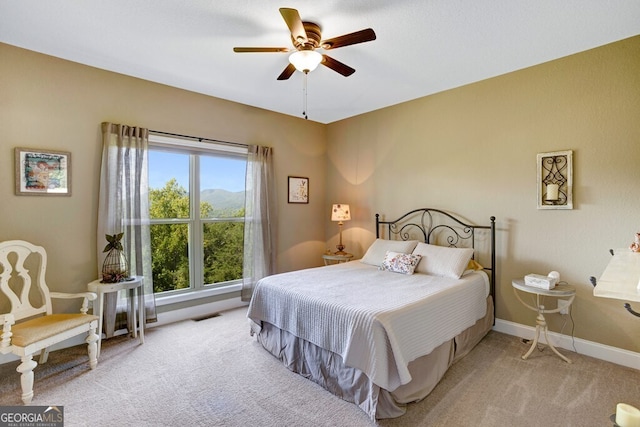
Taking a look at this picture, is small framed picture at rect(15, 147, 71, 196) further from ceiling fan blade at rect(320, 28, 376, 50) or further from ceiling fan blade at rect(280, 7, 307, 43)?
ceiling fan blade at rect(320, 28, 376, 50)

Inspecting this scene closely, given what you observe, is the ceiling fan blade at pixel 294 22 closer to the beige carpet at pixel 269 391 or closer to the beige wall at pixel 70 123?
the beige wall at pixel 70 123

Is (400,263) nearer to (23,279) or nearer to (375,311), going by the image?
(375,311)

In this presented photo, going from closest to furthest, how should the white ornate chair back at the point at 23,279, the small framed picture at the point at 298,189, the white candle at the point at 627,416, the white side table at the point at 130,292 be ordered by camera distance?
the white candle at the point at 627,416 < the white ornate chair back at the point at 23,279 < the white side table at the point at 130,292 < the small framed picture at the point at 298,189

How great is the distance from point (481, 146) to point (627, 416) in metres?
3.07

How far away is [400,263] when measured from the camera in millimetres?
3385

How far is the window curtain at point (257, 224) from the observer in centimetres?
424

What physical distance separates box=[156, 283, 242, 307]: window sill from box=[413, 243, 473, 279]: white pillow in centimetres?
246

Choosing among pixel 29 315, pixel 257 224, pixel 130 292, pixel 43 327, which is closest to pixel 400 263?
pixel 257 224

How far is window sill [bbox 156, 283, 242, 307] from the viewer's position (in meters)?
3.65

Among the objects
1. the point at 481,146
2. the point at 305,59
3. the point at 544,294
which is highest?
the point at 305,59

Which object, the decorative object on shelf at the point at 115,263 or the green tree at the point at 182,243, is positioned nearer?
the decorative object on shelf at the point at 115,263

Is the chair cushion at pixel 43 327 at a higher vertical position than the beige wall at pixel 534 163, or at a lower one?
lower

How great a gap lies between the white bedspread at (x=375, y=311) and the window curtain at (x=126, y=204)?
140cm

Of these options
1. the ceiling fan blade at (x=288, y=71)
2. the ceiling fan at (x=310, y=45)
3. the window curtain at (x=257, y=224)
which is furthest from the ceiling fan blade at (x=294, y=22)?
the window curtain at (x=257, y=224)
